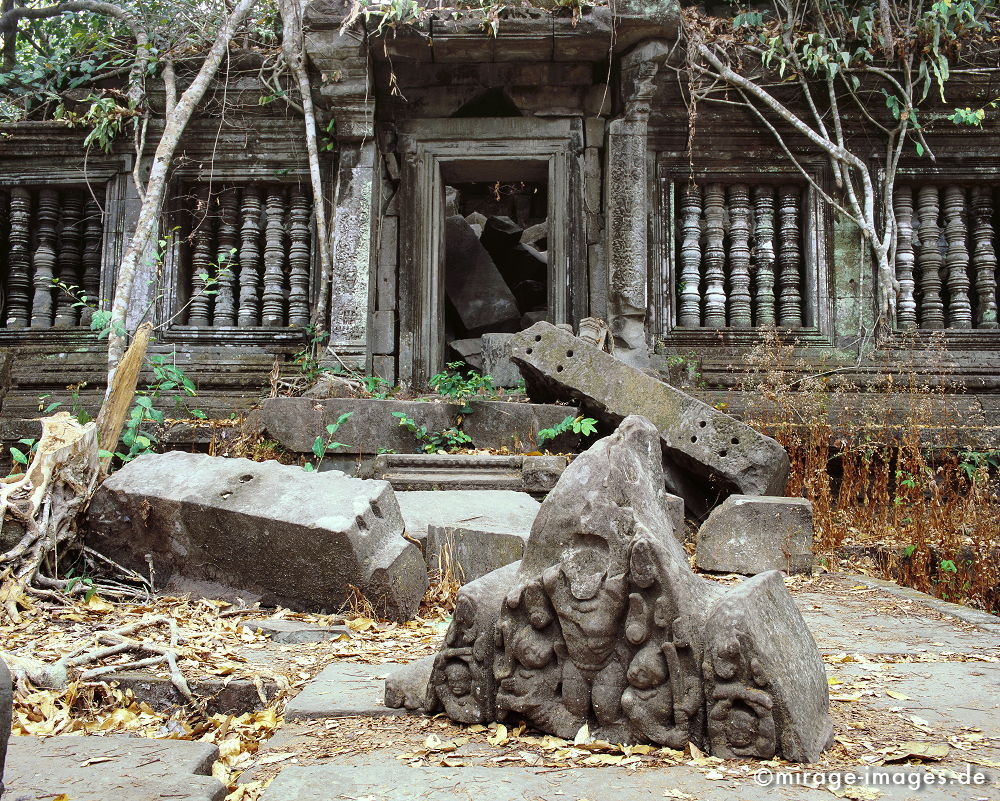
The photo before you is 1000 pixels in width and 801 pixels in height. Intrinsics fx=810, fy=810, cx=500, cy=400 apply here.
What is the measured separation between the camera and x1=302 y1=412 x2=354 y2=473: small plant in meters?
5.40

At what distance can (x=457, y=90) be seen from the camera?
24.0ft

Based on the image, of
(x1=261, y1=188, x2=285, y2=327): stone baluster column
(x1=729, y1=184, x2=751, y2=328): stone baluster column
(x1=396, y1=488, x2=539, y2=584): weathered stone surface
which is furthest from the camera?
(x1=261, y1=188, x2=285, y2=327): stone baluster column

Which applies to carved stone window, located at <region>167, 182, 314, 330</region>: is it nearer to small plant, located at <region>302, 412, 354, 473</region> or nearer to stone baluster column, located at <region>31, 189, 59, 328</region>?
stone baluster column, located at <region>31, 189, 59, 328</region>

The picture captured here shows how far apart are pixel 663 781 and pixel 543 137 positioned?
254 inches

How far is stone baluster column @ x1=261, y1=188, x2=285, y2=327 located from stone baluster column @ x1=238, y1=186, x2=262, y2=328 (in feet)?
0.31

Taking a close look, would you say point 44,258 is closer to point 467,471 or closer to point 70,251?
point 70,251

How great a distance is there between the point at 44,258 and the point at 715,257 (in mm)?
6287

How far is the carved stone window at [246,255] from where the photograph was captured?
744cm

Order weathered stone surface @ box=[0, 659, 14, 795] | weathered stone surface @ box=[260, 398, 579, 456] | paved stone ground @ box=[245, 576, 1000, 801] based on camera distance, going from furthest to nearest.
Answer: weathered stone surface @ box=[260, 398, 579, 456]
paved stone ground @ box=[245, 576, 1000, 801]
weathered stone surface @ box=[0, 659, 14, 795]

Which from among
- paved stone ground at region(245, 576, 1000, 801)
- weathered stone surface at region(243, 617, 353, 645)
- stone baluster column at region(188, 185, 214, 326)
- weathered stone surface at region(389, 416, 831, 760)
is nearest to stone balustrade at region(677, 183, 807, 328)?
stone baluster column at region(188, 185, 214, 326)

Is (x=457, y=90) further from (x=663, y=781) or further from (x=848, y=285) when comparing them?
(x=663, y=781)

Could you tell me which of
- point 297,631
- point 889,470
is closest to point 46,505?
point 297,631

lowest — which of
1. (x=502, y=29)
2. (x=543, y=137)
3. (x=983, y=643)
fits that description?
(x=983, y=643)

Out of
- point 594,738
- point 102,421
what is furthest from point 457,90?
point 594,738
